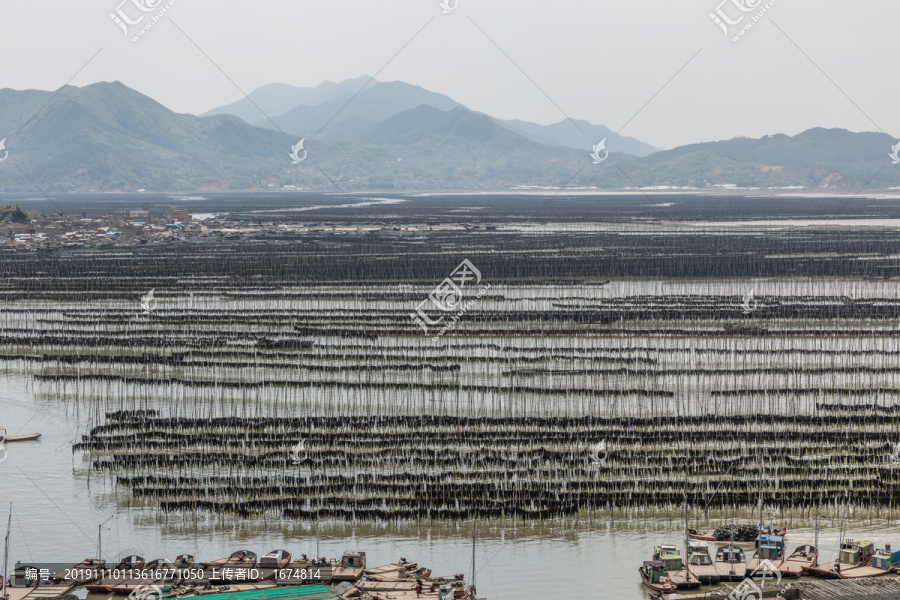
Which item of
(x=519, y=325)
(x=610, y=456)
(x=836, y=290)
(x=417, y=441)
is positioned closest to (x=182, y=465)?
(x=417, y=441)

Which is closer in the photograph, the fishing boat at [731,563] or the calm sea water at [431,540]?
the fishing boat at [731,563]

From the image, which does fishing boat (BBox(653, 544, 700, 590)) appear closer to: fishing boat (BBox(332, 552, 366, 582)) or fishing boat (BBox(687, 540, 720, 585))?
fishing boat (BBox(687, 540, 720, 585))

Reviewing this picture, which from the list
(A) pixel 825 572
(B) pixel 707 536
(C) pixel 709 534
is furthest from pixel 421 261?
(A) pixel 825 572

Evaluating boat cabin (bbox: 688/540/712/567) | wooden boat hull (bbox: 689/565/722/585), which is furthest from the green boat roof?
boat cabin (bbox: 688/540/712/567)

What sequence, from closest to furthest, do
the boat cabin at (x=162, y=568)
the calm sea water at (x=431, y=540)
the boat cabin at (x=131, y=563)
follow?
the boat cabin at (x=162, y=568) → the boat cabin at (x=131, y=563) → the calm sea water at (x=431, y=540)

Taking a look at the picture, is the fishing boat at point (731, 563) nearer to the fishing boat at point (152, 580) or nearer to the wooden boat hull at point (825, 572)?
the wooden boat hull at point (825, 572)

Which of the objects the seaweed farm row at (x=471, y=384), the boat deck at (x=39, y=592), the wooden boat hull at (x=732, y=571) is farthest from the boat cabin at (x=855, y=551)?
the boat deck at (x=39, y=592)
